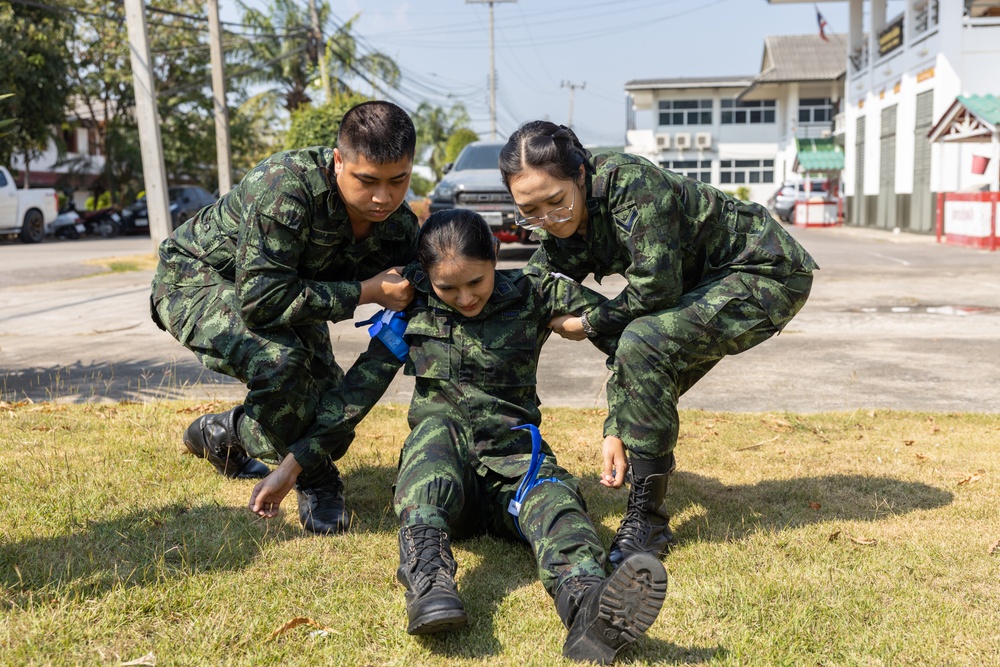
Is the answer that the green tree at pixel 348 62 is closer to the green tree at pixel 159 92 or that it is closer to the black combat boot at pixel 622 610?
the green tree at pixel 159 92

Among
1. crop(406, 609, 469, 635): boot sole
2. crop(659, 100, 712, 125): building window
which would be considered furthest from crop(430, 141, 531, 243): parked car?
crop(659, 100, 712, 125): building window

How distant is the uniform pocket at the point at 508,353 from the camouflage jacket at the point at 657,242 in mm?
249

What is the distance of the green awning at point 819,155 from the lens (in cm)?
3956

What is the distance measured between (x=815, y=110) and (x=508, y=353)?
51459 millimetres

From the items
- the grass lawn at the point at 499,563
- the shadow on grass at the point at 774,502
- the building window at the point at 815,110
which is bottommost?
the shadow on grass at the point at 774,502

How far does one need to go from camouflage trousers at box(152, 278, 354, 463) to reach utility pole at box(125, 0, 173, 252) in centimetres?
1159

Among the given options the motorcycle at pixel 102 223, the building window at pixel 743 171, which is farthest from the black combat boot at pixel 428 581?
the building window at pixel 743 171

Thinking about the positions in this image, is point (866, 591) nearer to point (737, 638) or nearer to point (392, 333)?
point (737, 638)

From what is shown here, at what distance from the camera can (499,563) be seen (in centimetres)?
312

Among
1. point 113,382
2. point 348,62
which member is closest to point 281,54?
point 348,62

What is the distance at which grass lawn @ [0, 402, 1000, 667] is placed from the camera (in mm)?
2488

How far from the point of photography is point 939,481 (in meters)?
3.89

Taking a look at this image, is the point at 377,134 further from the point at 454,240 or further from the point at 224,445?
the point at 224,445

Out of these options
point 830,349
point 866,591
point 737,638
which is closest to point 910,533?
point 866,591
